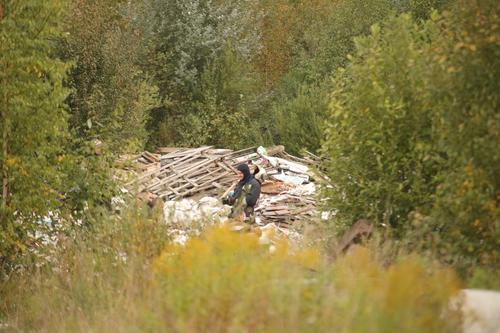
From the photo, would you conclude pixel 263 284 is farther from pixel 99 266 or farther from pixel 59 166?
pixel 59 166

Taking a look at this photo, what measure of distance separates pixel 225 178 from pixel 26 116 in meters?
14.9

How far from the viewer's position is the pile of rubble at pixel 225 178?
25.5 meters

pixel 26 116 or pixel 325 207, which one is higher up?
pixel 26 116

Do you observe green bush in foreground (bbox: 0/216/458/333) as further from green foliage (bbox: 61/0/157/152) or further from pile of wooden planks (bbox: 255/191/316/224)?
green foliage (bbox: 61/0/157/152)

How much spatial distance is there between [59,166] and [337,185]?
462 cm

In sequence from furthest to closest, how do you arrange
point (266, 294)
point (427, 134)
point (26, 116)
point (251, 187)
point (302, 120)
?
point (302, 120) < point (251, 187) < point (26, 116) < point (427, 134) < point (266, 294)

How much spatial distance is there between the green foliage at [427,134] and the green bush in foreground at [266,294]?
1375 mm

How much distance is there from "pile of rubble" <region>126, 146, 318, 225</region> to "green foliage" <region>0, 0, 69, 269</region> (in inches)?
398

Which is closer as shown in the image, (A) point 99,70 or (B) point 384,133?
(B) point 384,133

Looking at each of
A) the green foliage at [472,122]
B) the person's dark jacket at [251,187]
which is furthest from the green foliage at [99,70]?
the green foliage at [472,122]

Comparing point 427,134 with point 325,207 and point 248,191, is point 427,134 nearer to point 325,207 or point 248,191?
point 325,207

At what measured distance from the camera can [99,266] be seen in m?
12.0

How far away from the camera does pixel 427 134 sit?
12.3 m

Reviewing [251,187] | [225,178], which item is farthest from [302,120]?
[251,187]
